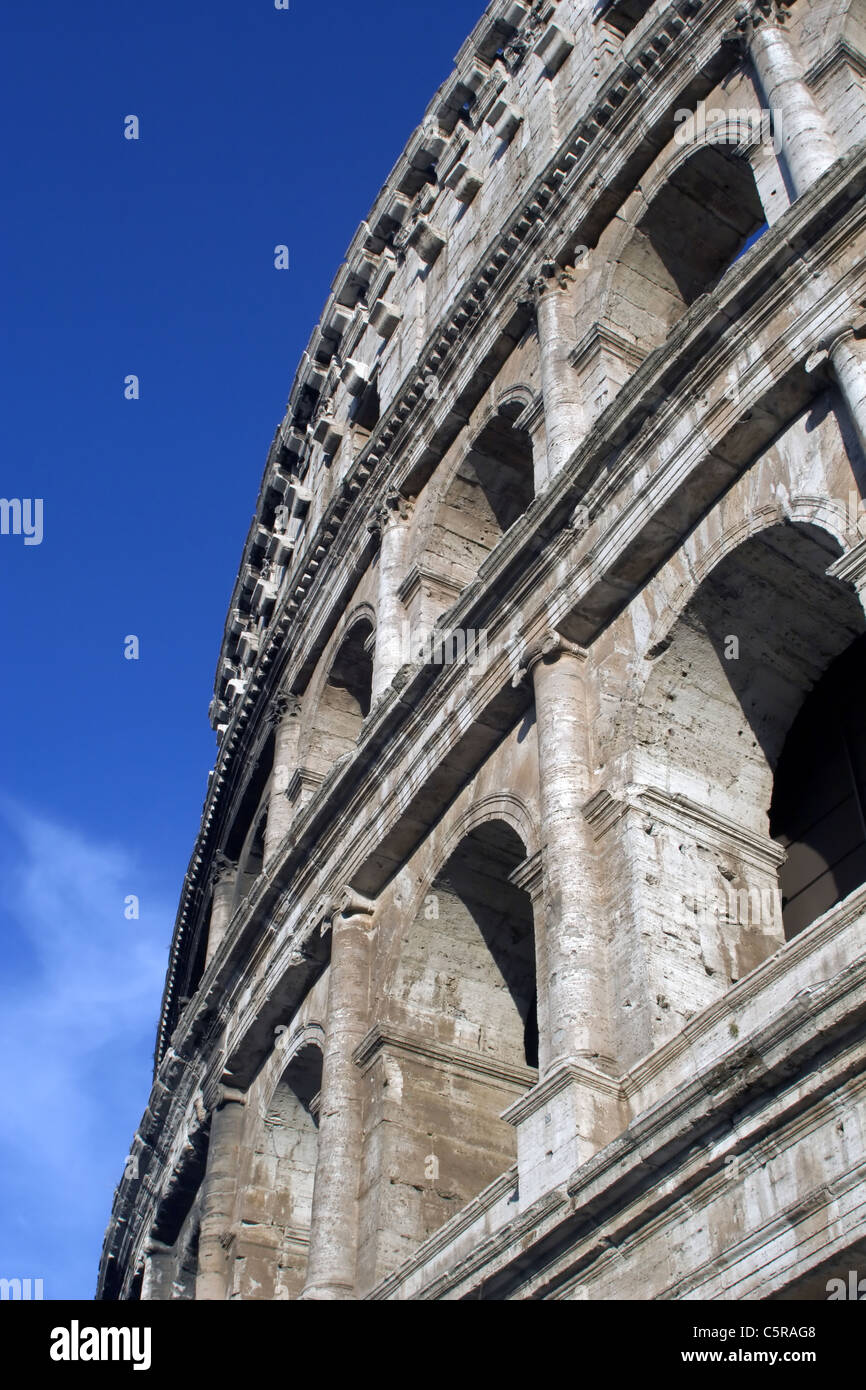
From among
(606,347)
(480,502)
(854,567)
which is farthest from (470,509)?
(854,567)

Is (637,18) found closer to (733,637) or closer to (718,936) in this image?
(733,637)

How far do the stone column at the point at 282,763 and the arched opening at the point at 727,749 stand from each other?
29.9 feet

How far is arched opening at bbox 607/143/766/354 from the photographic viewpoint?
14.7 meters

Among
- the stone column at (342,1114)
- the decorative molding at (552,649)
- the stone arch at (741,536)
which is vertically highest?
the decorative molding at (552,649)

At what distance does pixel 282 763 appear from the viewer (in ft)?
67.6

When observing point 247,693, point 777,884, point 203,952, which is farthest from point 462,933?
point 203,952

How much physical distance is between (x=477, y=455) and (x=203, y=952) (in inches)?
465

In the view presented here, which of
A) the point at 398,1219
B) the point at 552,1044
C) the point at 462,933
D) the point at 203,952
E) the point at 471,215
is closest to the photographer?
the point at 552,1044

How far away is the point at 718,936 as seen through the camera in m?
10.0

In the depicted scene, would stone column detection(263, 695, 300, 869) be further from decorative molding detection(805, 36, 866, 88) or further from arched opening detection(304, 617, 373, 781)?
decorative molding detection(805, 36, 866, 88)

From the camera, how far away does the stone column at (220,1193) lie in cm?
1554

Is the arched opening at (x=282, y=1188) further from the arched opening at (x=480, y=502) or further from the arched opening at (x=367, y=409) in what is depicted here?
the arched opening at (x=367, y=409)

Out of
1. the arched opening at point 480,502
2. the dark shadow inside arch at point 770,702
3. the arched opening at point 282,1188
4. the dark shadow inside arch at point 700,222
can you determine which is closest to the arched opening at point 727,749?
the dark shadow inside arch at point 770,702
